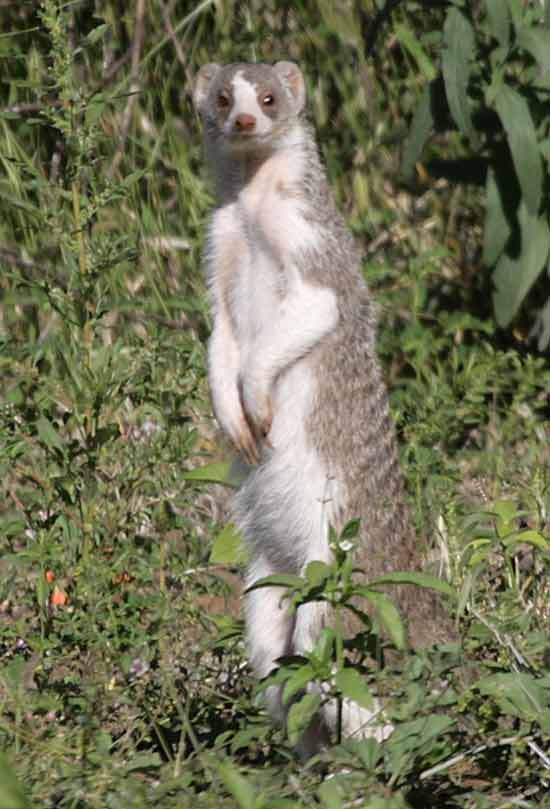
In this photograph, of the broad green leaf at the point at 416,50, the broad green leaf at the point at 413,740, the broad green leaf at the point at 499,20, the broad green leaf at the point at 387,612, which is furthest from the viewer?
the broad green leaf at the point at 416,50

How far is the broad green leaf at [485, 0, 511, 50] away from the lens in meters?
5.57

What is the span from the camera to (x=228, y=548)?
16.1ft

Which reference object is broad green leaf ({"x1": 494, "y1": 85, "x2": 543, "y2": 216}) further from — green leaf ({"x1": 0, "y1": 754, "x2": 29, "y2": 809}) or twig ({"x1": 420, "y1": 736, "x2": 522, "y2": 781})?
green leaf ({"x1": 0, "y1": 754, "x2": 29, "y2": 809})

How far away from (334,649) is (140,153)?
424 cm

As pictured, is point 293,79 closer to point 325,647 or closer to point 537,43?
point 537,43

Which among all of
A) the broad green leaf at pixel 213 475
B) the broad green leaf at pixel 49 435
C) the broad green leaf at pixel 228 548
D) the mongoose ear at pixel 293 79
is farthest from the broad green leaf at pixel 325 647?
the mongoose ear at pixel 293 79

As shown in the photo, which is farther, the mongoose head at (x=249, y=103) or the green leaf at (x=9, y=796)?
the mongoose head at (x=249, y=103)

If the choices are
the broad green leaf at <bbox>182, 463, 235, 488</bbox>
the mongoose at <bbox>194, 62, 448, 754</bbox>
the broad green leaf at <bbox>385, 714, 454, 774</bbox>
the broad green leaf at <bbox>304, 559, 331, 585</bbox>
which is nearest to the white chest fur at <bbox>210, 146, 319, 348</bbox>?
the mongoose at <bbox>194, 62, 448, 754</bbox>

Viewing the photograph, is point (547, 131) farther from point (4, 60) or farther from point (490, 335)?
point (4, 60)

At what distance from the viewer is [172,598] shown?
4559 millimetres

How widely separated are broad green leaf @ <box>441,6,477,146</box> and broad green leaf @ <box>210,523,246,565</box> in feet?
5.55

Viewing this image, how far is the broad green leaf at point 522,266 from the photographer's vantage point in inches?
235

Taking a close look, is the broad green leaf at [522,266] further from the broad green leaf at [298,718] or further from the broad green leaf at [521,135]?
the broad green leaf at [298,718]

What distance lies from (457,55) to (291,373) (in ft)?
5.35
